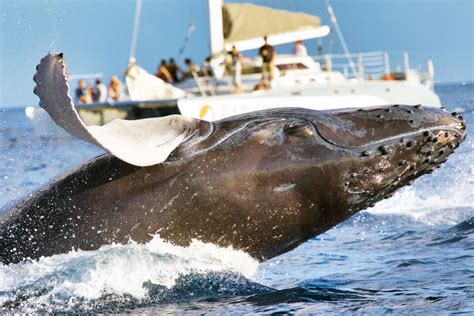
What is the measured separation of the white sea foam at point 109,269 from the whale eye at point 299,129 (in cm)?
106

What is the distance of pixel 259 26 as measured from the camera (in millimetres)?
45406

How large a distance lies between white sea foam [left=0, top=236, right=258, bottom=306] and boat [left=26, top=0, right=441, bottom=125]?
26.6 m

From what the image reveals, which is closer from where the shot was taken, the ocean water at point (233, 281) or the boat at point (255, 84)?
the ocean water at point (233, 281)

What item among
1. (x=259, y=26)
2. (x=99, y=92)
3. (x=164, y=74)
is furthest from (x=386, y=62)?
(x=99, y=92)

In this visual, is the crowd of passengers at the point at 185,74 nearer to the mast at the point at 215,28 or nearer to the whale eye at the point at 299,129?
the mast at the point at 215,28

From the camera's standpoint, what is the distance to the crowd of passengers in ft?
123

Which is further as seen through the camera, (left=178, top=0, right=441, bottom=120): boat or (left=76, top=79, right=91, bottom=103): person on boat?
(left=76, top=79, right=91, bottom=103): person on boat

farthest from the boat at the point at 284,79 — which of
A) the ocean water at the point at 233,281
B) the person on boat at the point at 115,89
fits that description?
the ocean water at the point at 233,281

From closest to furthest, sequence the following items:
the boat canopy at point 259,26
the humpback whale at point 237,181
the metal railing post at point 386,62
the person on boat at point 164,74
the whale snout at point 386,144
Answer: the humpback whale at point 237,181
the whale snout at point 386,144
the metal railing post at point 386,62
the person on boat at point 164,74
the boat canopy at point 259,26

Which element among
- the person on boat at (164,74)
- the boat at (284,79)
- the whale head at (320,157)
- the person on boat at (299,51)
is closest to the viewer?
the whale head at (320,157)

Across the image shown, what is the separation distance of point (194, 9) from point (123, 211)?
53170 mm

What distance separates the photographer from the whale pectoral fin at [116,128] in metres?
6.79

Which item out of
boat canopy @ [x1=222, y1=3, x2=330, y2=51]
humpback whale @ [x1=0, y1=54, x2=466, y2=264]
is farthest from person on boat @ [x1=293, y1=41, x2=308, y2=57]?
humpback whale @ [x1=0, y1=54, x2=466, y2=264]

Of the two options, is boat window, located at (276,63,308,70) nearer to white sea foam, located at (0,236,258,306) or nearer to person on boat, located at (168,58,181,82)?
person on boat, located at (168,58,181,82)
